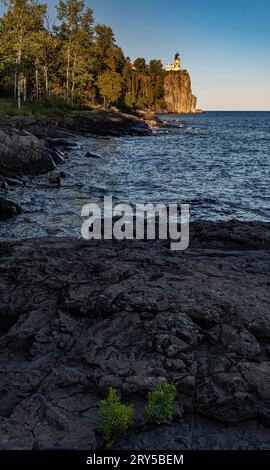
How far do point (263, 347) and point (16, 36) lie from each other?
65.8 meters

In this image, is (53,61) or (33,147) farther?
(53,61)

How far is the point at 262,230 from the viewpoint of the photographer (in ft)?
39.7

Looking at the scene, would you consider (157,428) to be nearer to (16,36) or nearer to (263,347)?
(263,347)

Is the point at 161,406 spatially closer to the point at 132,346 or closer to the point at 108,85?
the point at 132,346

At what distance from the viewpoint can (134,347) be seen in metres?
5.73

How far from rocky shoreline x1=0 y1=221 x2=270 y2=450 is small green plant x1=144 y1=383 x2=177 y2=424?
123 millimetres

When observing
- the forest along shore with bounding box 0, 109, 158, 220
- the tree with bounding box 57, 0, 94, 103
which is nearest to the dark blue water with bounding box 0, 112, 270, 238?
the forest along shore with bounding box 0, 109, 158, 220

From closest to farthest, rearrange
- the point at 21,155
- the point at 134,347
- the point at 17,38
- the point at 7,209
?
the point at 134,347, the point at 7,209, the point at 21,155, the point at 17,38

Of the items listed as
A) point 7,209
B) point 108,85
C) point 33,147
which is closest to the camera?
point 7,209

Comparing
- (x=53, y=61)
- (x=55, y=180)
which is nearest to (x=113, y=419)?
(x=55, y=180)

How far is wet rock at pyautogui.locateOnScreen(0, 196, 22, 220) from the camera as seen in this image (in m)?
17.3

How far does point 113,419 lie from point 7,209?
46.7 ft

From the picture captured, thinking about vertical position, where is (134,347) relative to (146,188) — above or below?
below

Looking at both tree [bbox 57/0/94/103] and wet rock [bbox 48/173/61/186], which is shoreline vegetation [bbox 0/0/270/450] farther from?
tree [bbox 57/0/94/103]
